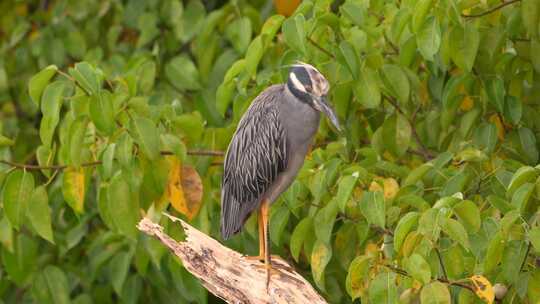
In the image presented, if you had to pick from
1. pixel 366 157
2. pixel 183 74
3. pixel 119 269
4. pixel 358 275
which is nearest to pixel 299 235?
pixel 366 157

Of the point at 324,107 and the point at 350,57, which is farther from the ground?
the point at 350,57

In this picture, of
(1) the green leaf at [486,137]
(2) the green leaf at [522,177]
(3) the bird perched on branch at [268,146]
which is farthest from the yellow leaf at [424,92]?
(2) the green leaf at [522,177]

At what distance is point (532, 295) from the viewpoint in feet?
13.1

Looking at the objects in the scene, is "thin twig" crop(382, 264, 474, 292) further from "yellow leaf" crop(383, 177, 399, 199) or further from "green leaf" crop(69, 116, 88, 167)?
"green leaf" crop(69, 116, 88, 167)

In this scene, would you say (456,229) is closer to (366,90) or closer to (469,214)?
(469,214)

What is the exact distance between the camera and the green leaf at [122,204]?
4793mm

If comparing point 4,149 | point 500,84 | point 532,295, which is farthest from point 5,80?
point 532,295

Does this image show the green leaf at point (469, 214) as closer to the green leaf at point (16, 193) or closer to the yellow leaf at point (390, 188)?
the yellow leaf at point (390, 188)

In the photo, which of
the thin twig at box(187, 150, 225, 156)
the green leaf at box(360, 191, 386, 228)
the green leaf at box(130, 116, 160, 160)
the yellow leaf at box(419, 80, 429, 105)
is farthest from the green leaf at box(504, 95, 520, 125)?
the green leaf at box(130, 116, 160, 160)

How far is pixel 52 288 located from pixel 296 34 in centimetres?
217

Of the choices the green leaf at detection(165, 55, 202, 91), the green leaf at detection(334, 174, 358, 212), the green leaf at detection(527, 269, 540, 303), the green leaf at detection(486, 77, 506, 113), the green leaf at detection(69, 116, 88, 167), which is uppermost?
the green leaf at detection(69, 116, 88, 167)

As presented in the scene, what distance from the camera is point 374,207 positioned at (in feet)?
14.1

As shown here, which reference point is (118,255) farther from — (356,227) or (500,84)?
(500,84)

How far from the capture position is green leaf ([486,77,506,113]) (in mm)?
4703
